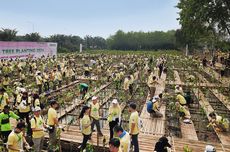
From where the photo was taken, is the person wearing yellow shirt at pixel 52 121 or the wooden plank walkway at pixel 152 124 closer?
the person wearing yellow shirt at pixel 52 121

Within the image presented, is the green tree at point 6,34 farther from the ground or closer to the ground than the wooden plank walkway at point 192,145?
farther from the ground

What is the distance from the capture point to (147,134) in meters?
7.45

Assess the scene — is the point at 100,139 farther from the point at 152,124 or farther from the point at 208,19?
the point at 208,19

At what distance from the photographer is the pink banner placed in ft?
72.8

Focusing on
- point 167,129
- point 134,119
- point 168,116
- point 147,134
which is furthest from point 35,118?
point 168,116

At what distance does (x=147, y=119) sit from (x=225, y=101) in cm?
493

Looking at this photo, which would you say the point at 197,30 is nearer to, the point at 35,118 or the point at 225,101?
the point at 225,101

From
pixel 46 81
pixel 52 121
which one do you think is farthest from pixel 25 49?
pixel 52 121

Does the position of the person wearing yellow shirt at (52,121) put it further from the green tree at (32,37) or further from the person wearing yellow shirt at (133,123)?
the green tree at (32,37)

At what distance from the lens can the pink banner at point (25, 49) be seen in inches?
874

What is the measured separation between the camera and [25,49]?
25.3 m

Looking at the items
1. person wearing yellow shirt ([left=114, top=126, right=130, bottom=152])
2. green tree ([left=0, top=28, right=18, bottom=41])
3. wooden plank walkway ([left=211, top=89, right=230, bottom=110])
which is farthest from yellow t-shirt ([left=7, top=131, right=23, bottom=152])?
green tree ([left=0, top=28, right=18, bottom=41])

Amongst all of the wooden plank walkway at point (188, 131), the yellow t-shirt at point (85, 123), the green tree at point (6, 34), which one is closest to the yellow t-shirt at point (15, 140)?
the yellow t-shirt at point (85, 123)

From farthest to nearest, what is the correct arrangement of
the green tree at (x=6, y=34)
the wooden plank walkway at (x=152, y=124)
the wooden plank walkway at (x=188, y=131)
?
the green tree at (x=6, y=34)
the wooden plank walkway at (x=152, y=124)
the wooden plank walkway at (x=188, y=131)
